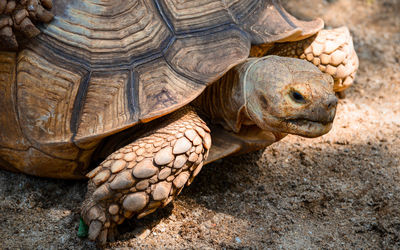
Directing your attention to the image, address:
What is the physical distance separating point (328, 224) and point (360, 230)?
0.17 m

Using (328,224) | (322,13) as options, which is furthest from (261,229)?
(322,13)

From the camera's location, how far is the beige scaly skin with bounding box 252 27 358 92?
3.36 meters

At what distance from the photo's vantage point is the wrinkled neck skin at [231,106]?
2.78 meters

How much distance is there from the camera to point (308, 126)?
251 cm

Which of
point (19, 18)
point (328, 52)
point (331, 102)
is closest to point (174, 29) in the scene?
point (19, 18)

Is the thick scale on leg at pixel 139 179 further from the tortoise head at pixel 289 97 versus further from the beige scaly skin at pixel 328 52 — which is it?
the beige scaly skin at pixel 328 52

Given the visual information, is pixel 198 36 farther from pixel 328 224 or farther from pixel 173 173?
pixel 328 224

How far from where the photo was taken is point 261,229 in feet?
8.38

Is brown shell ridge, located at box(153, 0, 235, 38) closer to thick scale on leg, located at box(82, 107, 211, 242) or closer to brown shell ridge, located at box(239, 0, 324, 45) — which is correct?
brown shell ridge, located at box(239, 0, 324, 45)

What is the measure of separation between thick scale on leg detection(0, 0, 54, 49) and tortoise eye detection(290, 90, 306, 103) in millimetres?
1467

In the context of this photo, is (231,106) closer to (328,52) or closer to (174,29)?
(174,29)

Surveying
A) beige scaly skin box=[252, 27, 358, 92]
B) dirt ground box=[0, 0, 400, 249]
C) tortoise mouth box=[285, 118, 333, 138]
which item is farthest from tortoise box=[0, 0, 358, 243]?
beige scaly skin box=[252, 27, 358, 92]

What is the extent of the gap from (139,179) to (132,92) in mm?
492

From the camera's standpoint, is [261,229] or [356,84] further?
[356,84]
